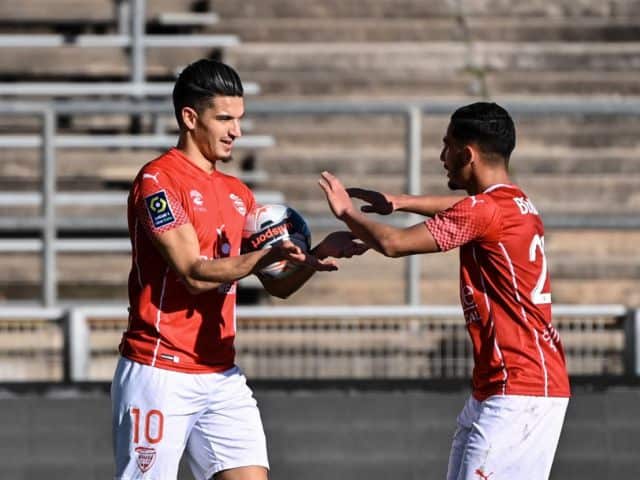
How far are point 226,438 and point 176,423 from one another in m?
0.25

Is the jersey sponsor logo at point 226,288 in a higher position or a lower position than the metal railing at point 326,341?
higher

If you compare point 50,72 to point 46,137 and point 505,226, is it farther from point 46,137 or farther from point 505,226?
point 505,226

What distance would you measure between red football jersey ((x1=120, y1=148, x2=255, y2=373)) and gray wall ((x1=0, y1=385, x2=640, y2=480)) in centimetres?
234

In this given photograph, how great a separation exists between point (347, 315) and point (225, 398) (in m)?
3.66

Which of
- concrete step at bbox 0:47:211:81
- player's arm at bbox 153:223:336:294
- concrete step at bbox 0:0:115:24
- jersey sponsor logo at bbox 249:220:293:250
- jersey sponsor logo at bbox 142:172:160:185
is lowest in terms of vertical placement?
player's arm at bbox 153:223:336:294

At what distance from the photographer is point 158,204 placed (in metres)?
5.54

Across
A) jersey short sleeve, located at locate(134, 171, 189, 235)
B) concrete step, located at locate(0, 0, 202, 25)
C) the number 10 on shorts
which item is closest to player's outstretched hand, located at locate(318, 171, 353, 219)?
jersey short sleeve, located at locate(134, 171, 189, 235)

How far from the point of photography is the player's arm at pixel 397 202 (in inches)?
235

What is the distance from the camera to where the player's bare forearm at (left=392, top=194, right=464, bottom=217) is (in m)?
6.15

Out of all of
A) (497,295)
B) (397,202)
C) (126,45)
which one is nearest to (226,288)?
(397,202)

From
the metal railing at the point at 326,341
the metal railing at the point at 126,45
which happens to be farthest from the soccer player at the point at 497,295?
the metal railing at the point at 126,45

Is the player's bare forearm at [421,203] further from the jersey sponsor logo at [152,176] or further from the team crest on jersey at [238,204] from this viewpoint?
the jersey sponsor logo at [152,176]

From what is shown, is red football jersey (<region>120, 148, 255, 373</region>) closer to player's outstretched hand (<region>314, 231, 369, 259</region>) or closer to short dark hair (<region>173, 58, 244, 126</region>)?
short dark hair (<region>173, 58, 244, 126</region>)

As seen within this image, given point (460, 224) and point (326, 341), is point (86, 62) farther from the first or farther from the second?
point (460, 224)
